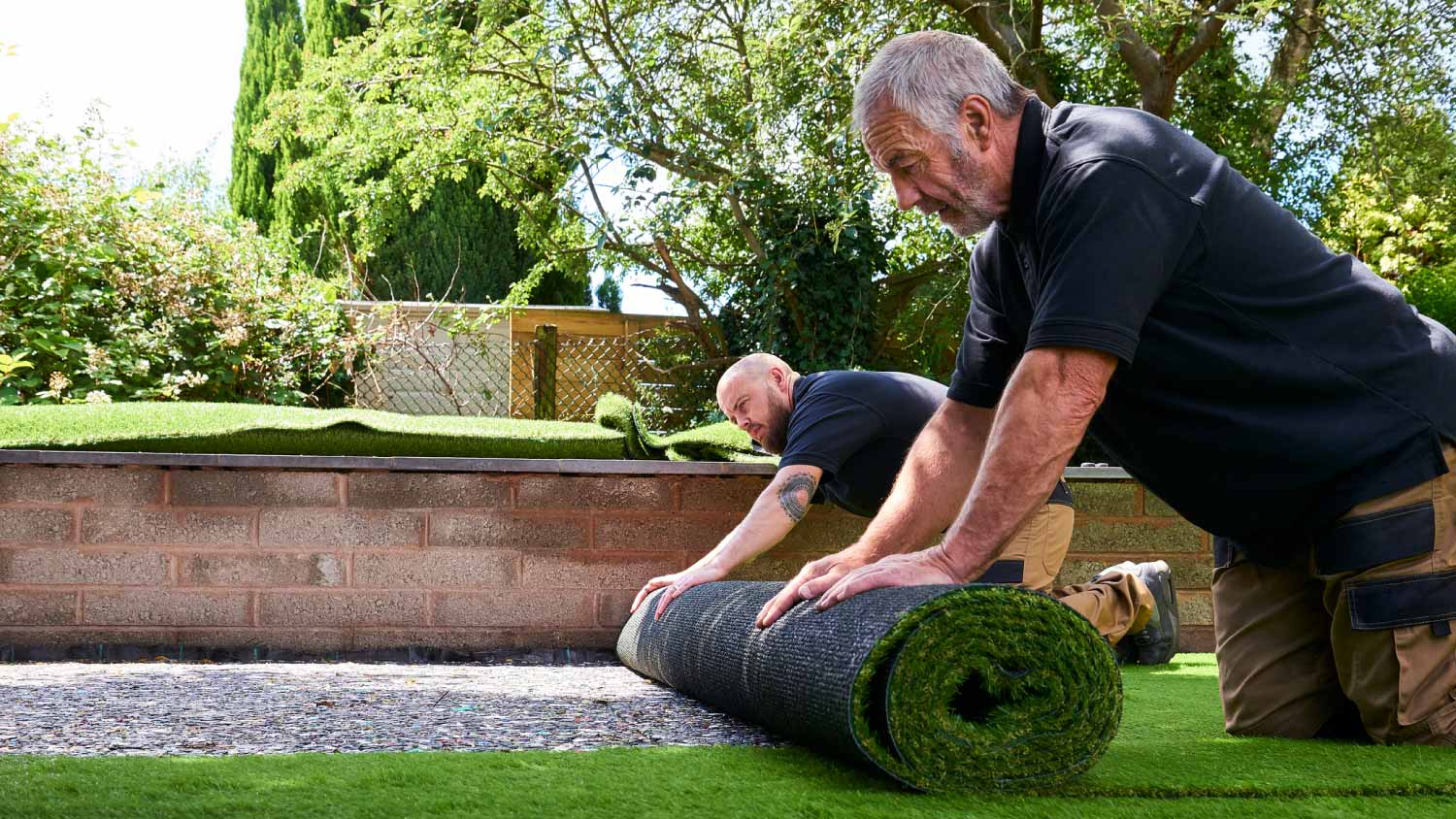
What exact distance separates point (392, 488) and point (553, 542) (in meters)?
0.64

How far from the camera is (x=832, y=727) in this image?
74.1 inches

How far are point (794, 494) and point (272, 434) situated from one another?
206cm

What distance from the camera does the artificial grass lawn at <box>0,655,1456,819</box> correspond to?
1.65 meters

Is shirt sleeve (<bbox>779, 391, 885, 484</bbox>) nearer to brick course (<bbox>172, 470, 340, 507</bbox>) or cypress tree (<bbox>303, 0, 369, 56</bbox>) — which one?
brick course (<bbox>172, 470, 340, 507</bbox>)

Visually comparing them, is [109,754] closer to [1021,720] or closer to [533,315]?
[1021,720]

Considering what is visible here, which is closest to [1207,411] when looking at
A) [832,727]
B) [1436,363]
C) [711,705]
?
[1436,363]

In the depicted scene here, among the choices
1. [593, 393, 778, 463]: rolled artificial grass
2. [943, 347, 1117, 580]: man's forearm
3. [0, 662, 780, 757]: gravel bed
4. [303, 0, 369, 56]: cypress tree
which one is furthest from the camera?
[303, 0, 369, 56]: cypress tree

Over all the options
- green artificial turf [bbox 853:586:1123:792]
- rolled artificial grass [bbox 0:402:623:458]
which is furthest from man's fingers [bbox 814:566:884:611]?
rolled artificial grass [bbox 0:402:623:458]

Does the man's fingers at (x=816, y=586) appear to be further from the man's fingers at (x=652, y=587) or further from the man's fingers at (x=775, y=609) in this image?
the man's fingers at (x=652, y=587)

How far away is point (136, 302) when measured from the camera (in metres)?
6.43

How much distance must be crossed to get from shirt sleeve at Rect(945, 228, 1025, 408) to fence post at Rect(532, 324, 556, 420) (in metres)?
5.44

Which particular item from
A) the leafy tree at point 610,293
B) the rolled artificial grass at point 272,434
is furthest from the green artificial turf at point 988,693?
the leafy tree at point 610,293

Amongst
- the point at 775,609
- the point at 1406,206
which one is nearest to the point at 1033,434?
the point at 775,609

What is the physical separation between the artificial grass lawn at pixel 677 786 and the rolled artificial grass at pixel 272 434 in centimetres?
242
